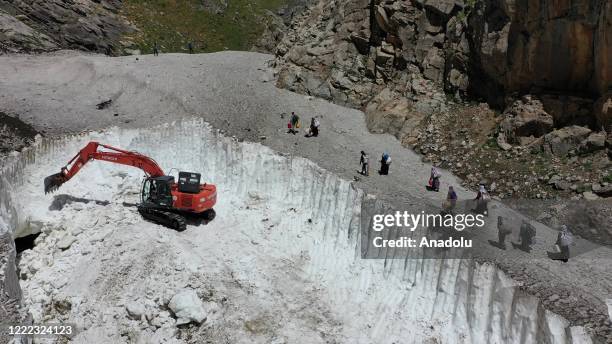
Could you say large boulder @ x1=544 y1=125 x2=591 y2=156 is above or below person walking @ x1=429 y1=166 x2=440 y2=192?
above

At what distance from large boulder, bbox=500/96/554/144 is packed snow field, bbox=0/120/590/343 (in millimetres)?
10354

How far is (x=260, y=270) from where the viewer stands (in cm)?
1755

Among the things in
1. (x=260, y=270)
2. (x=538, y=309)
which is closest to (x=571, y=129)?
(x=538, y=309)

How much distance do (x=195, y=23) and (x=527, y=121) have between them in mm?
39873

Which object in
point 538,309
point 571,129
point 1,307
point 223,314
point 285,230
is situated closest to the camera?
point 538,309

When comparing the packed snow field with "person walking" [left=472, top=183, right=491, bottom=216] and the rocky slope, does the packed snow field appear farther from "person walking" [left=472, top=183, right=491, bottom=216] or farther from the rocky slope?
the rocky slope

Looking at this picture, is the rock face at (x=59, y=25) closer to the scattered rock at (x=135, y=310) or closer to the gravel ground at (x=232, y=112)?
the gravel ground at (x=232, y=112)

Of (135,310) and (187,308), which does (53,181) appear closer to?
(135,310)

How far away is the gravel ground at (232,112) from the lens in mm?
16453

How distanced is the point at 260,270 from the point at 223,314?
7.56 feet

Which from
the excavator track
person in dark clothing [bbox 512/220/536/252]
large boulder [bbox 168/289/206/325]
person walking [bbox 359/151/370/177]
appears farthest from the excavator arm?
person in dark clothing [bbox 512/220/536/252]

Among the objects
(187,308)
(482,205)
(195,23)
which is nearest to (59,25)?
(195,23)

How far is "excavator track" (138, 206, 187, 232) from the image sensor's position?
60.9ft

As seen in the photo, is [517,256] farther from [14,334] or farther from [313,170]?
[14,334]
